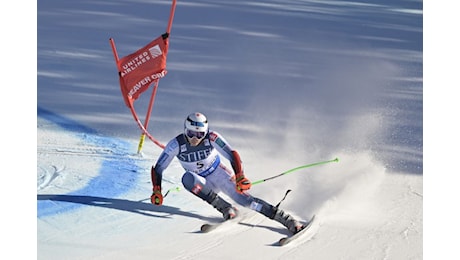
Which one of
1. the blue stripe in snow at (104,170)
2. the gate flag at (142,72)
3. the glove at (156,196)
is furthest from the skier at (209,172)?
the gate flag at (142,72)

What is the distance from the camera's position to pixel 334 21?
4.35 meters

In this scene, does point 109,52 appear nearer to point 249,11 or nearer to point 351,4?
point 249,11

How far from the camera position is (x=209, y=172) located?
401 centimetres

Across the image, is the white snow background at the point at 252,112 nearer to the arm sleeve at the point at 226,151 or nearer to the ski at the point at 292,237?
the ski at the point at 292,237

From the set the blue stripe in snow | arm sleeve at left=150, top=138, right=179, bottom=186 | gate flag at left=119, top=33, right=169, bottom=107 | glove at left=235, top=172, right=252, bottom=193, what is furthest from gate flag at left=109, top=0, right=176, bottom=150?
glove at left=235, top=172, right=252, bottom=193


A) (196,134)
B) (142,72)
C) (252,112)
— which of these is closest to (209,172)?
(196,134)

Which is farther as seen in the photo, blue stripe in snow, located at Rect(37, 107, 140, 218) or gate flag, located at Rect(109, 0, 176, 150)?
gate flag, located at Rect(109, 0, 176, 150)

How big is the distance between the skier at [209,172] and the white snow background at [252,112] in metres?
0.06

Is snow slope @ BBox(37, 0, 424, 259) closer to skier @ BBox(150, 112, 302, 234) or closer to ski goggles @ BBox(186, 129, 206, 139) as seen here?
skier @ BBox(150, 112, 302, 234)

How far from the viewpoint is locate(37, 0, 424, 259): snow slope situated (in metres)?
4.05

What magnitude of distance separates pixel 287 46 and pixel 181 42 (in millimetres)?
505

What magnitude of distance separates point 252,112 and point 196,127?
1.43 ft

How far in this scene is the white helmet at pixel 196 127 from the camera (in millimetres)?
3953
